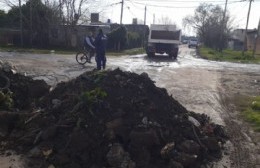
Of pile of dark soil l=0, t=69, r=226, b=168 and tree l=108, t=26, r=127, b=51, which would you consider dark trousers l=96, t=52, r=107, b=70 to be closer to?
pile of dark soil l=0, t=69, r=226, b=168

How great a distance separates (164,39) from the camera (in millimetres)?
29016

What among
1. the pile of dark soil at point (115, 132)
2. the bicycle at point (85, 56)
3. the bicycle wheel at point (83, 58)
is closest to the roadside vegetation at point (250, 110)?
the pile of dark soil at point (115, 132)

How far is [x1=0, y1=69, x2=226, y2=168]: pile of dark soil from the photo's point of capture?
19.0 ft

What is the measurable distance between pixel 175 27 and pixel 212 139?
23.5m

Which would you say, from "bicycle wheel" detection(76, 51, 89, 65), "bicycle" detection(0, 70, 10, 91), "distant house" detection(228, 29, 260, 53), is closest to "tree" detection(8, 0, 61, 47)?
"bicycle wheel" detection(76, 51, 89, 65)

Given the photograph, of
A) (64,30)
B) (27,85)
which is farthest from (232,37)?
(27,85)

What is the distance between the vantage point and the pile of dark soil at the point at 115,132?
5801mm

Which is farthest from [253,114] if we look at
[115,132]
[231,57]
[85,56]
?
[231,57]

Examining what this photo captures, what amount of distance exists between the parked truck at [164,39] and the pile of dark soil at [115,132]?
2131 cm

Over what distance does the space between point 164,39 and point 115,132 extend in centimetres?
2342

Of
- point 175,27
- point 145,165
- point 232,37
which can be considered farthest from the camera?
point 232,37

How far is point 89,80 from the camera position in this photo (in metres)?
8.21

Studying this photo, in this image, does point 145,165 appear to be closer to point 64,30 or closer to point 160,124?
point 160,124

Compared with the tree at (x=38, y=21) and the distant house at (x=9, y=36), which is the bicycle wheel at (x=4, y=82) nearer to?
the tree at (x=38, y=21)
